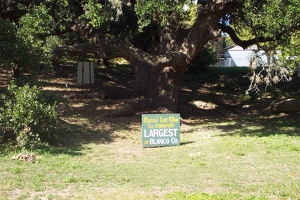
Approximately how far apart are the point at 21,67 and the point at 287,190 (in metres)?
7.04

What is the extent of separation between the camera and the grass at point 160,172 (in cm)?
734

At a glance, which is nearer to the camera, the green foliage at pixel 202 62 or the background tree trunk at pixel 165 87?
the background tree trunk at pixel 165 87

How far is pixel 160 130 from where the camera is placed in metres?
11.8

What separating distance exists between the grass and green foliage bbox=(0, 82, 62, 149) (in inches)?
19.9

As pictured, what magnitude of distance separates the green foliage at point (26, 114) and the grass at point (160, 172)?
0.51m

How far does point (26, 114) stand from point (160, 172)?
3.37 meters

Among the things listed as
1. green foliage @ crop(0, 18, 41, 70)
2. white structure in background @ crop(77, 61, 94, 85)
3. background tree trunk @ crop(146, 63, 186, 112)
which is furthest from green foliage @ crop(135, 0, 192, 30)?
white structure in background @ crop(77, 61, 94, 85)

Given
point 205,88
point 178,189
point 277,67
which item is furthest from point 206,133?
point 205,88

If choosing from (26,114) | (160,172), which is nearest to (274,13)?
(160,172)

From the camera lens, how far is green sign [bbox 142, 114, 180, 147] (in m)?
11.6

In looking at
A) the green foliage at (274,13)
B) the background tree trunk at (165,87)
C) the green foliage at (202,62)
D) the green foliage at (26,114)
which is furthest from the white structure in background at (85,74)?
the green foliage at (202,62)

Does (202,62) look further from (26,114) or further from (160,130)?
(26,114)

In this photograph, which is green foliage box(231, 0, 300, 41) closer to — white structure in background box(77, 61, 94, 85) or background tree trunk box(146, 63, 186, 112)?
background tree trunk box(146, 63, 186, 112)

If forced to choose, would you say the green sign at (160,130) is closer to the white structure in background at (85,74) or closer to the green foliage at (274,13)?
the green foliage at (274,13)
